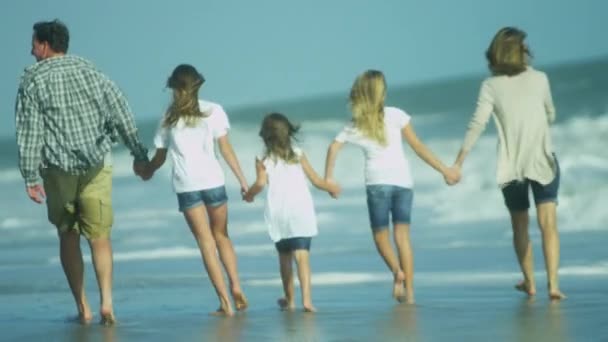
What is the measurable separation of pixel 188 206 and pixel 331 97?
18161 millimetres

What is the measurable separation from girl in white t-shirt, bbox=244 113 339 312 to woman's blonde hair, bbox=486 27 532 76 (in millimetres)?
1128

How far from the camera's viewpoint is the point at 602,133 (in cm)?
2159

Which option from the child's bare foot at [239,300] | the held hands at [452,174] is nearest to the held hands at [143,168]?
the child's bare foot at [239,300]

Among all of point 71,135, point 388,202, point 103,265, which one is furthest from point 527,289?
point 71,135

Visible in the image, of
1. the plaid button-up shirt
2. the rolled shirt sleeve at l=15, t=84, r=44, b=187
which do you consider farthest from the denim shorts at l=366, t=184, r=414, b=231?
the rolled shirt sleeve at l=15, t=84, r=44, b=187

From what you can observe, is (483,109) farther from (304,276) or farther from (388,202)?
(304,276)

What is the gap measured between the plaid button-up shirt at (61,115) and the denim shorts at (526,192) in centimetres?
229

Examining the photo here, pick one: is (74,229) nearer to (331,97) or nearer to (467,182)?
(467,182)

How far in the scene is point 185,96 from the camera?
926 centimetres

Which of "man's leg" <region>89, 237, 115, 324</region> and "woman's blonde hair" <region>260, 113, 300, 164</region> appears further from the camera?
"woman's blonde hair" <region>260, 113, 300, 164</region>

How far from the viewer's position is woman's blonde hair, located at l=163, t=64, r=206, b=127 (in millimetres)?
9250

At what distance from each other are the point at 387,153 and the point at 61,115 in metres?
2.04

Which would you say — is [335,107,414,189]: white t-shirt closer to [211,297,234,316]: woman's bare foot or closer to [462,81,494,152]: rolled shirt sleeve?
[462,81,494,152]: rolled shirt sleeve

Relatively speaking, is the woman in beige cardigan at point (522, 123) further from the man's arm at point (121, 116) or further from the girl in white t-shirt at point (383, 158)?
the man's arm at point (121, 116)
